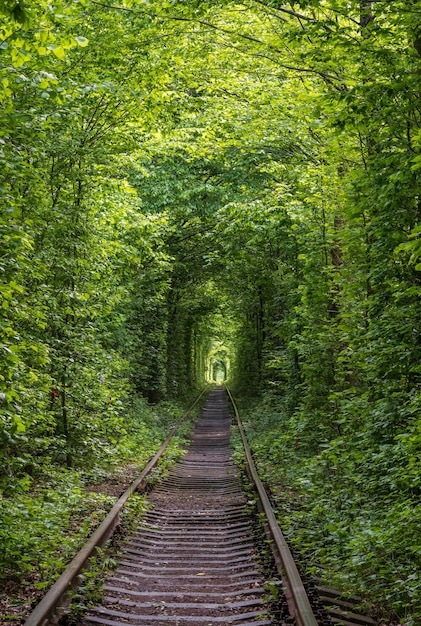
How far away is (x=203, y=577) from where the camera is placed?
6094 millimetres

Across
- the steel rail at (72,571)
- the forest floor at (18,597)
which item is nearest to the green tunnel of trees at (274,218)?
the steel rail at (72,571)

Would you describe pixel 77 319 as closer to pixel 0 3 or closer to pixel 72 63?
pixel 72 63

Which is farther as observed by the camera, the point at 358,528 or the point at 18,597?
the point at 358,528

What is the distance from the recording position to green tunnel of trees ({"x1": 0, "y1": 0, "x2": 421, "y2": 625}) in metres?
5.71

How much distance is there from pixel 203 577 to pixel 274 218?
10205 mm

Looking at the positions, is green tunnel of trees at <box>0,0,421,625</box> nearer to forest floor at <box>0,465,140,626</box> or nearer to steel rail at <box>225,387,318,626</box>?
steel rail at <box>225,387,318,626</box>

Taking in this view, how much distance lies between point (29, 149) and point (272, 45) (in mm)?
5931

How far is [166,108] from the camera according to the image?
11102 millimetres

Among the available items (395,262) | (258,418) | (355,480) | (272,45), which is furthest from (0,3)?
(258,418)

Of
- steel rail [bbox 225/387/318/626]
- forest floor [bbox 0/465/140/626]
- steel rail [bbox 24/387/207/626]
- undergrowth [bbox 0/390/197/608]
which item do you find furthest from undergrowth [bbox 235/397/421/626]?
forest floor [bbox 0/465/140/626]

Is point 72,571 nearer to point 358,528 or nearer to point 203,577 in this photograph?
point 203,577

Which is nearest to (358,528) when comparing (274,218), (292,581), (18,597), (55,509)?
(292,581)

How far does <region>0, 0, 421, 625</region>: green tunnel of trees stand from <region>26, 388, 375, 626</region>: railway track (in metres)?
0.52

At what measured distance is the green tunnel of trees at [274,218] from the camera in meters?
5.71
